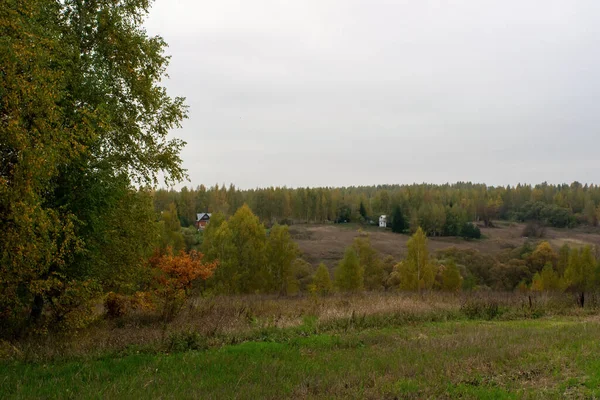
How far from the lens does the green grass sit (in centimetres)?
671

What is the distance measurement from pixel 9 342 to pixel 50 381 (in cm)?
407

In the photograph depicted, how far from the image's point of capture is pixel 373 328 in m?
13.1

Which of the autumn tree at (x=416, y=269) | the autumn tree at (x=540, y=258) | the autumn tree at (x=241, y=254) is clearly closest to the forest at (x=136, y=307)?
the autumn tree at (x=241, y=254)

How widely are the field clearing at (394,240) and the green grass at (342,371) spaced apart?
58.9 metres

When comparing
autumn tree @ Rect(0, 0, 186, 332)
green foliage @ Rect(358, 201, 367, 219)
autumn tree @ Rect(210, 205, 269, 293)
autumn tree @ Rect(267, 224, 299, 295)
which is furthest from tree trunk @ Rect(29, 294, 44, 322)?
green foliage @ Rect(358, 201, 367, 219)

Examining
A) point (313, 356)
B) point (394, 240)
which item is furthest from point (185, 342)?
point (394, 240)

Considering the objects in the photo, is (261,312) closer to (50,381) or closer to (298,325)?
(298,325)

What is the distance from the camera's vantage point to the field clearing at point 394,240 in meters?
75.3

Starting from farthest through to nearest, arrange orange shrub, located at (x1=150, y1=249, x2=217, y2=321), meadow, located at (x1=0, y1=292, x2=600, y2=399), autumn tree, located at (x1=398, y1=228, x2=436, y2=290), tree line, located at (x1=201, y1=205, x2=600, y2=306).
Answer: autumn tree, located at (x1=398, y1=228, x2=436, y2=290)
tree line, located at (x1=201, y1=205, x2=600, y2=306)
orange shrub, located at (x1=150, y1=249, x2=217, y2=321)
meadow, located at (x1=0, y1=292, x2=600, y2=399)

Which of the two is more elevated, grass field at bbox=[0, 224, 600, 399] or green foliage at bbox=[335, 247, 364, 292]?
grass field at bbox=[0, 224, 600, 399]

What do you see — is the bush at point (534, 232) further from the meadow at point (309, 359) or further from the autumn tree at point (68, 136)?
the autumn tree at point (68, 136)

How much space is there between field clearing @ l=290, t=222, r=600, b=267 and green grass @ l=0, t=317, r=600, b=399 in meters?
58.9

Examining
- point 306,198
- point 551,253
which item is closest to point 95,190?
point 551,253

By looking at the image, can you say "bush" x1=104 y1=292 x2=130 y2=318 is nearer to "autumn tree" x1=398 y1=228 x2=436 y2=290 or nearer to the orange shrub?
the orange shrub
